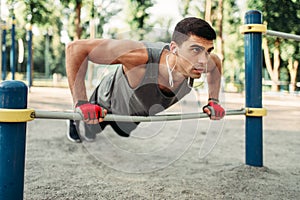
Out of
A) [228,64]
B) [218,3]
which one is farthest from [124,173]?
[228,64]

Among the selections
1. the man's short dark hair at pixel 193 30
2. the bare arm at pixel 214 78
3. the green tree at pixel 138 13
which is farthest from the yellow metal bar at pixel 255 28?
the green tree at pixel 138 13

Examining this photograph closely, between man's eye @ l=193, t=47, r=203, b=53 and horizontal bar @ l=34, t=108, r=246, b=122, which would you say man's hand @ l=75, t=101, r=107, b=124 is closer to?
horizontal bar @ l=34, t=108, r=246, b=122

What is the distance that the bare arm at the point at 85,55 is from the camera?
Result: 44.7 inches

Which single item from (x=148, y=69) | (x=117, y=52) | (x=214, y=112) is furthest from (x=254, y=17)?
(x=117, y=52)

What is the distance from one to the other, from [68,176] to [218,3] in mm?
9745

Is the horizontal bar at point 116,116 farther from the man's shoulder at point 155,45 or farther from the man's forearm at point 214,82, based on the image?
the man's shoulder at point 155,45

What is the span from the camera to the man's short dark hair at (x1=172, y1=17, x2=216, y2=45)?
47.1 inches

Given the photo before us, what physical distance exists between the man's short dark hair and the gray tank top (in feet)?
0.34

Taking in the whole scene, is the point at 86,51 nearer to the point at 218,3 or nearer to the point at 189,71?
the point at 189,71

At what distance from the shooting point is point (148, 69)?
4.30 feet

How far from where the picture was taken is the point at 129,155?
2174 mm

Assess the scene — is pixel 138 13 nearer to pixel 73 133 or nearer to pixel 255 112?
pixel 73 133

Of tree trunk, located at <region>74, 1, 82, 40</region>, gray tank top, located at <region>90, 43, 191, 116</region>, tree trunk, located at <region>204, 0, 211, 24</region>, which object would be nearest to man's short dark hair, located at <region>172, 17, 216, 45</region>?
gray tank top, located at <region>90, 43, 191, 116</region>

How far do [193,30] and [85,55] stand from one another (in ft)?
1.40
